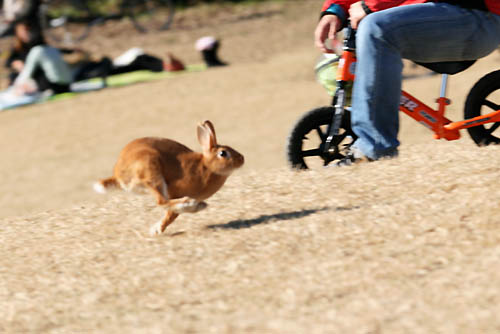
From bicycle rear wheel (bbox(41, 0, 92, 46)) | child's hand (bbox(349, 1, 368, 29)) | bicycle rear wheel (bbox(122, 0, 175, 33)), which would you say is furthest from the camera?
bicycle rear wheel (bbox(122, 0, 175, 33))

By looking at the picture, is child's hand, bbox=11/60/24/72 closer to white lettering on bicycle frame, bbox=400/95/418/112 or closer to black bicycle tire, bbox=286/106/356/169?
black bicycle tire, bbox=286/106/356/169

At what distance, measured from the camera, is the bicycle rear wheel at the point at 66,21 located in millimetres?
19414

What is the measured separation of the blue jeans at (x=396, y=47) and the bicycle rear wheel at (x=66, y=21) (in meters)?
15.4

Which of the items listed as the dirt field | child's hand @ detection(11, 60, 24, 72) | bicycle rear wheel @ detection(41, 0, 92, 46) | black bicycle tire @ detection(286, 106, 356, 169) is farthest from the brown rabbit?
bicycle rear wheel @ detection(41, 0, 92, 46)

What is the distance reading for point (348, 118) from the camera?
4.54 meters

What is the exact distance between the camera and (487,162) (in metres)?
A: 4.18

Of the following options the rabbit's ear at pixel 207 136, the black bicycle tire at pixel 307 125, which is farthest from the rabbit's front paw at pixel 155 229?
the black bicycle tire at pixel 307 125

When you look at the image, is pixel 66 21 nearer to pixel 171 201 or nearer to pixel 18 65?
pixel 18 65

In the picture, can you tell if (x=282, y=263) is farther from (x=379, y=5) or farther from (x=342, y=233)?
(x=379, y=5)

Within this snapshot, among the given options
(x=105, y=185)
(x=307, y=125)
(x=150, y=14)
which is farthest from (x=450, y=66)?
(x=150, y=14)

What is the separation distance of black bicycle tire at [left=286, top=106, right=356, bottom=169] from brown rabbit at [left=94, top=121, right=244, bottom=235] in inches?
41.6

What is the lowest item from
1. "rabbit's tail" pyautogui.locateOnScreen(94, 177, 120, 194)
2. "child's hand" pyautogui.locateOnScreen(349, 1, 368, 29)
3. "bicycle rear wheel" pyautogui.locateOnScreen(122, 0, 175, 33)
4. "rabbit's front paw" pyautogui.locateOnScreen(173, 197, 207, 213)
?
"bicycle rear wheel" pyautogui.locateOnScreen(122, 0, 175, 33)

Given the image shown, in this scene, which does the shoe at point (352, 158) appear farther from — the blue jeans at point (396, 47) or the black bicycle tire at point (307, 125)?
the blue jeans at point (396, 47)

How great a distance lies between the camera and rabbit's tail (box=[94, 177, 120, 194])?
338 centimetres
